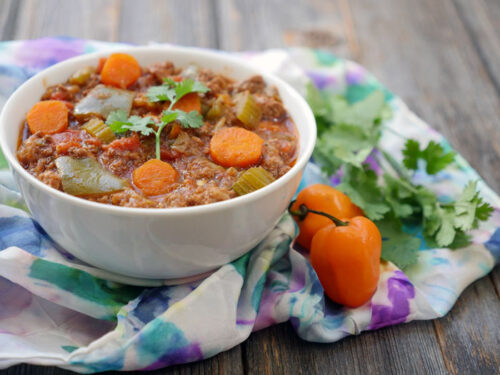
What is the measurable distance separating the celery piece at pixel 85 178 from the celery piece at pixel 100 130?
19cm

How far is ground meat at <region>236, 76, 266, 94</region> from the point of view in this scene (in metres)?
3.24

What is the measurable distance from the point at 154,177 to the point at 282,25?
10.4ft

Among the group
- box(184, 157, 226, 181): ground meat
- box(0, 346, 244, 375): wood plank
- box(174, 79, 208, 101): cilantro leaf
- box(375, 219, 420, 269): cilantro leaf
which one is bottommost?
box(375, 219, 420, 269): cilantro leaf

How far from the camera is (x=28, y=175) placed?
2.37 metres

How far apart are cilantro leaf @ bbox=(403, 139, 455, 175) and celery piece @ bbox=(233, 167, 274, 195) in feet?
4.14

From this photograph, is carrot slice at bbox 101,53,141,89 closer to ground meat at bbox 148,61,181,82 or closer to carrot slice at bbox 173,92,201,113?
ground meat at bbox 148,61,181,82

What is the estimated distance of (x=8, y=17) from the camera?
484 cm

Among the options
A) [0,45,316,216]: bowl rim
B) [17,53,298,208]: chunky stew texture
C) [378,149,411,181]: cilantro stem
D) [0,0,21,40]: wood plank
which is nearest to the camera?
[0,45,316,216]: bowl rim

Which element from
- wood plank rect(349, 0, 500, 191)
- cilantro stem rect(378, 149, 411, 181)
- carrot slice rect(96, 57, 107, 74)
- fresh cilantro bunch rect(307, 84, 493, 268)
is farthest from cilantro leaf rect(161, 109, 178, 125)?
wood plank rect(349, 0, 500, 191)

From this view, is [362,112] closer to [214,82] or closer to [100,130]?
[214,82]

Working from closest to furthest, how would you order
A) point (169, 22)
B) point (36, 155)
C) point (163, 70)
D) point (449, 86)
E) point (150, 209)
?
point (150, 209) < point (36, 155) < point (163, 70) < point (449, 86) < point (169, 22)

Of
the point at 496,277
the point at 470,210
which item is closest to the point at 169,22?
the point at 470,210

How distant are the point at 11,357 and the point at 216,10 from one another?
3.90 meters

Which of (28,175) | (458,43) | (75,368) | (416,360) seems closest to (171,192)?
(28,175)
